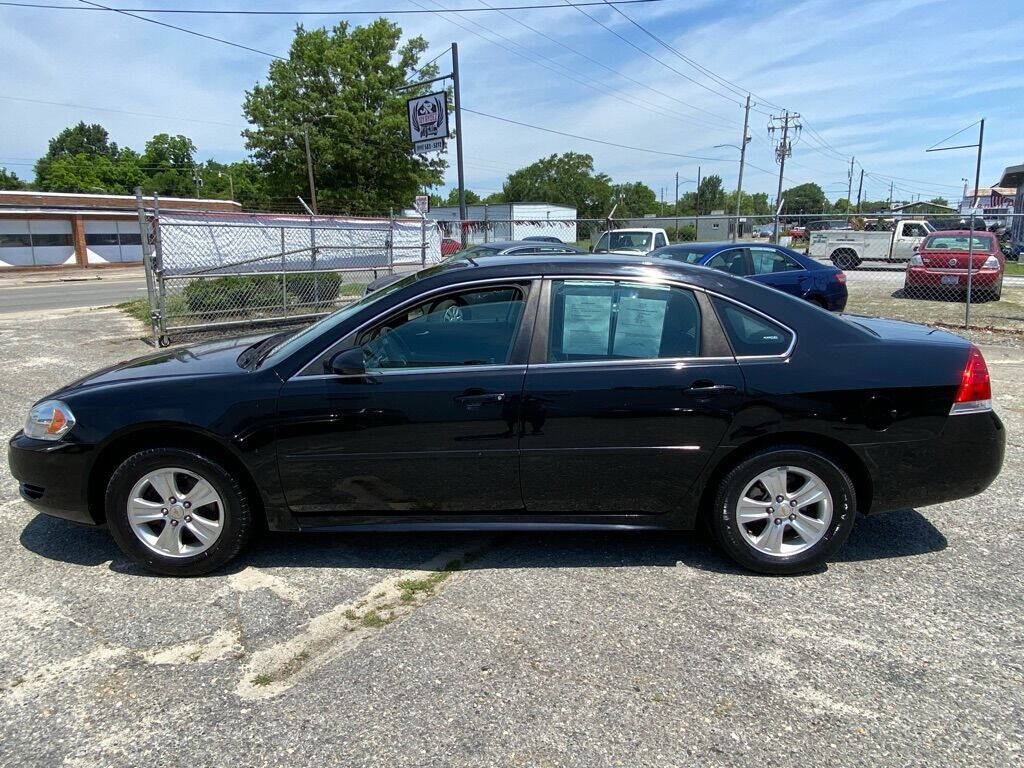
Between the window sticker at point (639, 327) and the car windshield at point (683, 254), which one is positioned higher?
the car windshield at point (683, 254)

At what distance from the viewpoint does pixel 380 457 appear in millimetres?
3297

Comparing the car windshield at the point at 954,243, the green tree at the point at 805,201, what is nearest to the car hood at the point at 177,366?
the car windshield at the point at 954,243

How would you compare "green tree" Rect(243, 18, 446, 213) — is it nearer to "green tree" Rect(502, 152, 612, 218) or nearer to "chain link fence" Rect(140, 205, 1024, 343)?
"chain link fence" Rect(140, 205, 1024, 343)

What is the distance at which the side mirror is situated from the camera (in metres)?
3.22

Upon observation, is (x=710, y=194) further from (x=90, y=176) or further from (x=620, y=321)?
(x=620, y=321)

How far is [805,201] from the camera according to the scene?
11888cm

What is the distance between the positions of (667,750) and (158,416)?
8.73 feet

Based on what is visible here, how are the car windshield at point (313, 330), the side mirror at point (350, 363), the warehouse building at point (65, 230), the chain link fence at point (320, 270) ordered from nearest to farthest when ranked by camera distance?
the side mirror at point (350, 363)
the car windshield at point (313, 330)
the chain link fence at point (320, 270)
the warehouse building at point (65, 230)

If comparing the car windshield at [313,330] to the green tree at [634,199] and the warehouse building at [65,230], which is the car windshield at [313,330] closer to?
the warehouse building at [65,230]

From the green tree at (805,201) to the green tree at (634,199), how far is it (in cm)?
2273

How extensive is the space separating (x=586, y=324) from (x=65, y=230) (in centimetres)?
4125

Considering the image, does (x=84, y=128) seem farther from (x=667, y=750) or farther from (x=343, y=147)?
(x=667, y=750)

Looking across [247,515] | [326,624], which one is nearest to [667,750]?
[326,624]

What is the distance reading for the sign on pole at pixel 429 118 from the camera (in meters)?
23.4
